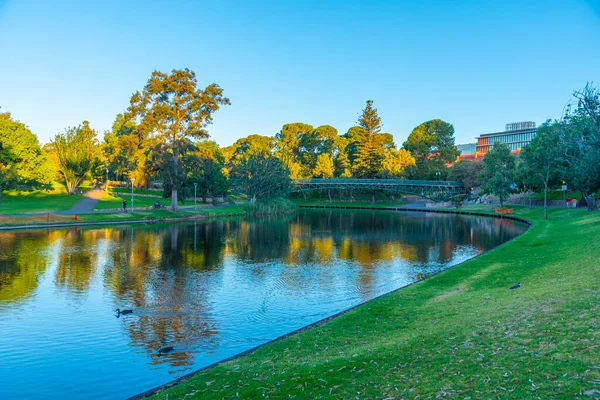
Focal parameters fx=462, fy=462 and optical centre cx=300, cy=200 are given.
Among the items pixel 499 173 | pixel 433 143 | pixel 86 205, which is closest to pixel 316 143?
pixel 433 143

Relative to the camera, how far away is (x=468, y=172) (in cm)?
11356

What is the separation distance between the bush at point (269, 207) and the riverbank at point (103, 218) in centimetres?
570

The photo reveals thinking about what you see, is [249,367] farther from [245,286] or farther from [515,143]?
[515,143]

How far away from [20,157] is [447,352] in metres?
79.5

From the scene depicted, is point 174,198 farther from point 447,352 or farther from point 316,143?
point 316,143

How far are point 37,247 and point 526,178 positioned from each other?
2761 inches

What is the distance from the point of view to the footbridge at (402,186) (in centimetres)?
11200

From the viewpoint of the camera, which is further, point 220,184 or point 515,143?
point 515,143

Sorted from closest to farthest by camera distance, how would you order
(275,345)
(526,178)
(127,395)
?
(127,395) → (275,345) → (526,178)

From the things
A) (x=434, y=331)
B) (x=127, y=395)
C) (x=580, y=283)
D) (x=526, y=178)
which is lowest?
(x=127, y=395)

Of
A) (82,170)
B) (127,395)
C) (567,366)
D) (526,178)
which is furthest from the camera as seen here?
(82,170)

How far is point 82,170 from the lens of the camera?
87062 mm

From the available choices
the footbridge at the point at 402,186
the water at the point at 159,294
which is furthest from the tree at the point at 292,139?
the water at the point at 159,294

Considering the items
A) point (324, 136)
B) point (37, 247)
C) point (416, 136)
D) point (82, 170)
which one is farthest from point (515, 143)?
point (37, 247)
